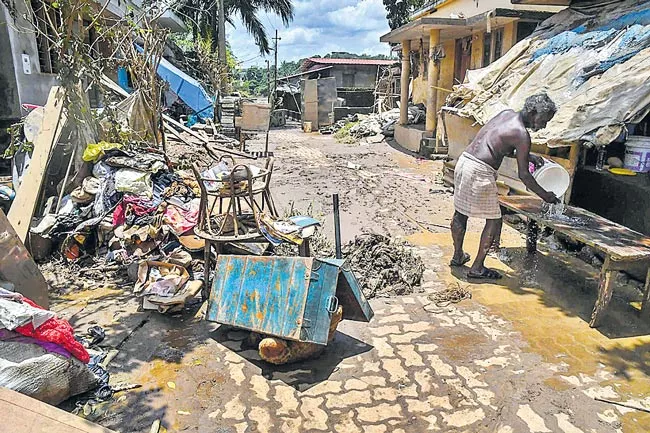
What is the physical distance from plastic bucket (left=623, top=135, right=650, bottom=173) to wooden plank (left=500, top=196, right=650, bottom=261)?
1.10 meters

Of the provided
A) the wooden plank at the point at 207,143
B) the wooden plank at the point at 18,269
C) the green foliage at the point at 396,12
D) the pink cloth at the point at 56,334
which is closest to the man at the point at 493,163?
the pink cloth at the point at 56,334

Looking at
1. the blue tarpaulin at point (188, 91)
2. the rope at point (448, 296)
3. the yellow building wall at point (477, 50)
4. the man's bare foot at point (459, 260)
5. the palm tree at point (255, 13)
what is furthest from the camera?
the palm tree at point (255, 13)

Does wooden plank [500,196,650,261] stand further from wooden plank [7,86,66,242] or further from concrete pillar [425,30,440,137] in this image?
concrete pillar [425,30,440,137]

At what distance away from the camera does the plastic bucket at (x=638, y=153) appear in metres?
5.37

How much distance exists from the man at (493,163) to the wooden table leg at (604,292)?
3.26 ft

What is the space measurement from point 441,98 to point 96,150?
34.9ft

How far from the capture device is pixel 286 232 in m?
4.24

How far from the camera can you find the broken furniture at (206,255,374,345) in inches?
130

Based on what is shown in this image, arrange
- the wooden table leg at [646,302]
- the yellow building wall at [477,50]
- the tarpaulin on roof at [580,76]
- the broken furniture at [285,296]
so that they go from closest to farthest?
the broken furniture at [285,296], the wooden table leg at [646,302], the tarpaulin on roof at [580,76], the yellow building wall at [477,50]

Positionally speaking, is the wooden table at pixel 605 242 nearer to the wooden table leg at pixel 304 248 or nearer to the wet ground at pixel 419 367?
the wet ground at pixel 419 367

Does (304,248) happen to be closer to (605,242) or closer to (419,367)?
(419,367)

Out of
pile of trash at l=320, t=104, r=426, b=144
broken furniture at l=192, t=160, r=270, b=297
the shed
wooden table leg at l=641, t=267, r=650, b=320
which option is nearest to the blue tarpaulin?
pile of trash at l=320, t=104, r=426, b=144

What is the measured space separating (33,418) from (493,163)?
4.14 m

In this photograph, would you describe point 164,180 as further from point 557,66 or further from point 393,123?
point 393,123
